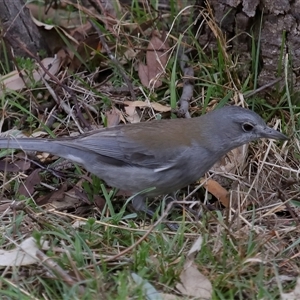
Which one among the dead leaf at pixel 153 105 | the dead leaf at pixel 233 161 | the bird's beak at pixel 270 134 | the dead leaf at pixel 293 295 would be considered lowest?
the dead leaf at pixel 233 161

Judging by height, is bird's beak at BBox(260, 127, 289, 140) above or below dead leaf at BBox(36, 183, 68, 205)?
below

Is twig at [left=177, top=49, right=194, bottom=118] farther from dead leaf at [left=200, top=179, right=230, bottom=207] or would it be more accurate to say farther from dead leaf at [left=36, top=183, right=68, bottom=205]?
dead leaf at [left=36, top=183, right=68, bottom=205]

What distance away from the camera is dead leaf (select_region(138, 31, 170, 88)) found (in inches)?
242

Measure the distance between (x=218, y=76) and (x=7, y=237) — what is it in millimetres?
2410

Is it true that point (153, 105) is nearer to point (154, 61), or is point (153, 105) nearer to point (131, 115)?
point (131, 115)

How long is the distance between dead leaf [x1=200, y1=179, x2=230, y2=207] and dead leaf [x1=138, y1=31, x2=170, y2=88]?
1136 mm

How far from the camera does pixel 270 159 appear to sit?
555cm

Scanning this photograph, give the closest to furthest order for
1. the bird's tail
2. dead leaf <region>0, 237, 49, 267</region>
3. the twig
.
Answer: dead leaf <region>0, 237, 49, 267</region>
the bird's tail
the twig

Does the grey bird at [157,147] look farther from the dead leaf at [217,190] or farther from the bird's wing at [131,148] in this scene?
the dead leaf at [217,190]

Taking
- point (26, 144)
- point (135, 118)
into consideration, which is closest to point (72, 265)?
point (26, 144)

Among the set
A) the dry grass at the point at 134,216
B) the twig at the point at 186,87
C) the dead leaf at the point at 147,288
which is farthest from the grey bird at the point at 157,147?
the dead leaf at the point at 147,288

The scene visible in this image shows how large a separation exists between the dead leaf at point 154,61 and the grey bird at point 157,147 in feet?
3.15

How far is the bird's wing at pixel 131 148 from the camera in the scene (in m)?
5.10

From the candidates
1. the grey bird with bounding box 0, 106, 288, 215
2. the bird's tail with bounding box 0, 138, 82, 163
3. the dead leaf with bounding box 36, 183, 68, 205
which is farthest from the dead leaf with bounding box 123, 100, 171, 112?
the dead leaf with bounding box 36, 183, 68, 205
